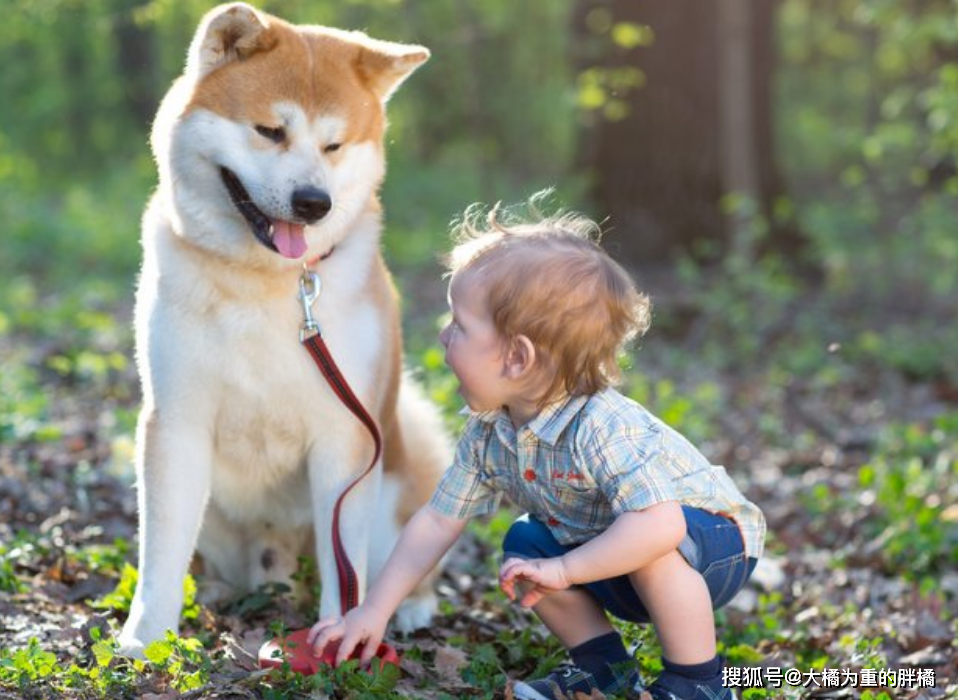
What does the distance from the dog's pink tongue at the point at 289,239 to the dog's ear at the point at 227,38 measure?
0.46 metres

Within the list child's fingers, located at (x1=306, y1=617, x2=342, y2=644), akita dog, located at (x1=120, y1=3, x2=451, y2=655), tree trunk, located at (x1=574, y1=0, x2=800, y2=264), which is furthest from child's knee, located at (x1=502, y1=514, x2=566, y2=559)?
tree trunk, located at (x1=574, y1=0, x2=800, y2=264)

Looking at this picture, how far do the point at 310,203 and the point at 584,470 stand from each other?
3.39 ft

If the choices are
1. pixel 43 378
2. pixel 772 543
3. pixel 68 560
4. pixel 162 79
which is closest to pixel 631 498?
pixel 68 560

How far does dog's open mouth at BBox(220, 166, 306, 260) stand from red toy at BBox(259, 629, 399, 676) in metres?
1.00

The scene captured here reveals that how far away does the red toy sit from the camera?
Answer: 2.96 metres

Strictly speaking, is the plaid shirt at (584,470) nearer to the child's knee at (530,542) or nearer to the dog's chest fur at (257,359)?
the child's knee at (530,542)

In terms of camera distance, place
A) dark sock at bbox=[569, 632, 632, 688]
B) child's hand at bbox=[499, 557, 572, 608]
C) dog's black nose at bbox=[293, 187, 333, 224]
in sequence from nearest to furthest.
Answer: child's hand at bbox=[499, 557, 572, 608] → dark sock at bbox=[569, 632, 632, 688] → dog's black nose at bbox=[293, 187, 333, 224]

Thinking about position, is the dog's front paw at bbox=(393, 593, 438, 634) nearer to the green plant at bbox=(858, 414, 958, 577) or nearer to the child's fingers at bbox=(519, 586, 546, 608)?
the child's fingers at bbox=(519, 586, 546, 608)

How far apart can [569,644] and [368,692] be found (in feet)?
1.72

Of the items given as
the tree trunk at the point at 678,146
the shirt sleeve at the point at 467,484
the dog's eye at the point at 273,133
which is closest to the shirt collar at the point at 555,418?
the shirt sleeve at the point at 467,484

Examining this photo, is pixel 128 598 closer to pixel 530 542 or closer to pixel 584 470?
pixel 530 542

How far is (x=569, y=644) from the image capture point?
3109 millimetres

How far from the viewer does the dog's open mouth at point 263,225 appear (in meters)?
3.35

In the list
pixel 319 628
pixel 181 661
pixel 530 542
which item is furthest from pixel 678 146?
pixel 181 661
